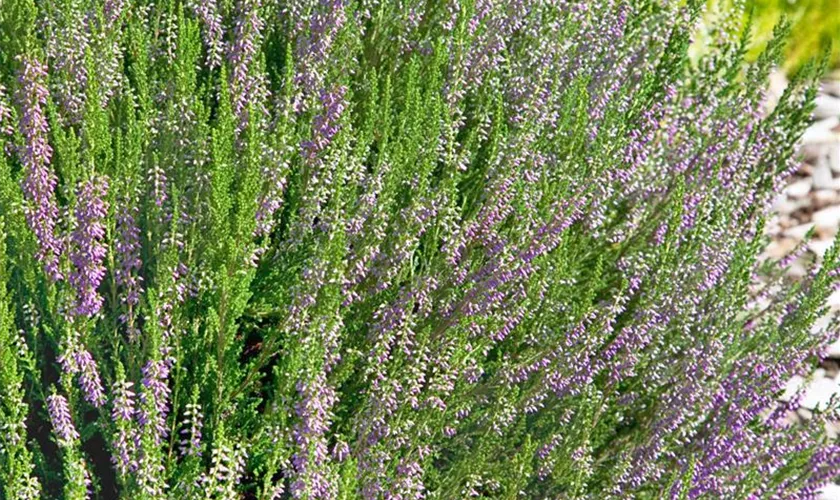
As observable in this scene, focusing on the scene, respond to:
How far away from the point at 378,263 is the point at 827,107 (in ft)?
15.8

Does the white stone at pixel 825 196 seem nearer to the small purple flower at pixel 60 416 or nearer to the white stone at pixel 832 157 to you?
the white stone at pixel 832 157

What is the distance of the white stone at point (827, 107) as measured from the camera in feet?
22.3

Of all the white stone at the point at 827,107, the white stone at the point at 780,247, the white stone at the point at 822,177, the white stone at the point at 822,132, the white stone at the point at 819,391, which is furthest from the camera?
the white stone at the point at 827,107

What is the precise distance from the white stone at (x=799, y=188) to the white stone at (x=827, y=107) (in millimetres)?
676

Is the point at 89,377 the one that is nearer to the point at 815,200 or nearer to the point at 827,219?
the point at 827,219

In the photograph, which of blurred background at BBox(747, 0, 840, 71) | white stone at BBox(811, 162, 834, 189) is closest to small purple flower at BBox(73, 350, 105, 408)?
white stone at BBox(811, 162, 834, 189)

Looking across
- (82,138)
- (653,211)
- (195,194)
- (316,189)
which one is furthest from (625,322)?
(82,138)

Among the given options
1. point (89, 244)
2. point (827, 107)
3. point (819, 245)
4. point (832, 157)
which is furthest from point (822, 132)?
point (89, 244)

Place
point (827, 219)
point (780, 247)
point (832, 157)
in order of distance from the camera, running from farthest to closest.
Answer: point (832, 157), point (827, 219), point (780, 247)

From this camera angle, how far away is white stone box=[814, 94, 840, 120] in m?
6.80

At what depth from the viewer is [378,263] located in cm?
295

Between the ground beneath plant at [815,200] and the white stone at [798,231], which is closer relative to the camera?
the ground beneath plant at [815,200]

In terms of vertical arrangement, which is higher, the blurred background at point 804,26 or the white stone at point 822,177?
the blurred background at point 804,26

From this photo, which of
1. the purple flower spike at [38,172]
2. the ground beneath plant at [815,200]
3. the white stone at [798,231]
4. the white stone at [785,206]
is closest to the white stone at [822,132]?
the ground beneath plant at [815,200]
